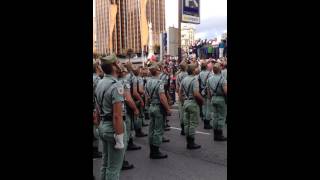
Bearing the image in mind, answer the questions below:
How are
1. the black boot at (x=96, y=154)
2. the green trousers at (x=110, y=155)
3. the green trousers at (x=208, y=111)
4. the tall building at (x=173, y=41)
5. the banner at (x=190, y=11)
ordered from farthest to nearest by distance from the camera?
the tall building at (x=173, y=41) → the banner at (x=190, y=11) → the green trousers at (x=208, y=111) → the black boot at (x=96, y=154) → the green trousers at (x=110, y=155)

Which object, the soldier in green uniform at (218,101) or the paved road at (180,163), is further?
the soldier in green uniform at (218,101)

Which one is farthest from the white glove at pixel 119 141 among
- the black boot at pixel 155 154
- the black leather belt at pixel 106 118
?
the black boot at pixel 155 154

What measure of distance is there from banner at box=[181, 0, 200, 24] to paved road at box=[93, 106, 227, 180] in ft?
15.3

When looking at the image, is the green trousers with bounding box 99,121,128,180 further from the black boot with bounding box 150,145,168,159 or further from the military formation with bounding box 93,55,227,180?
the black boot with bounding box 150,145,168,159

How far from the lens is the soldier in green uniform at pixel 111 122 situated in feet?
14.6

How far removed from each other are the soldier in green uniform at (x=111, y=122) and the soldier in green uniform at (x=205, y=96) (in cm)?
660

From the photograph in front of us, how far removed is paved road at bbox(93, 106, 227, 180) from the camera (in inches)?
251

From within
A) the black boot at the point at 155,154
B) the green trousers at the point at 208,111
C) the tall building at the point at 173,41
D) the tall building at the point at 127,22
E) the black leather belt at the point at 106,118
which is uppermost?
the tall building at the point at 127,22

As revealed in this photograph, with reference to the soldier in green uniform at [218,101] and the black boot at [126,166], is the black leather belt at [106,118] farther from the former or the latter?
the soldier in green uniform at [218,101]

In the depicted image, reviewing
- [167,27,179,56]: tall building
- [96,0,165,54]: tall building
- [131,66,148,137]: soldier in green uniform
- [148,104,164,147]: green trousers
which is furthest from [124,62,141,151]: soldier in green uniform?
[96,0,165,54]: tall building
